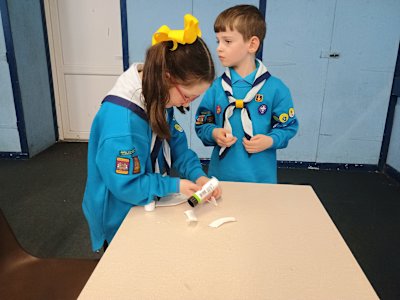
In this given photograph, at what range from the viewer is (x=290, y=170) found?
3.35 metres

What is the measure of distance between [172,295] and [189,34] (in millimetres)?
604

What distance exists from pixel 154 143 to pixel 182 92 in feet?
0.58

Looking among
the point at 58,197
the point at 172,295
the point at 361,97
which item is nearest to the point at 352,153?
the point at 361,97

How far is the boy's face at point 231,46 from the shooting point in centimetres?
131

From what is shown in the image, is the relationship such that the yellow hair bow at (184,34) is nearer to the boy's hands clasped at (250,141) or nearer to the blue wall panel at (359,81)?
the boy's hands clasped at (250,141)

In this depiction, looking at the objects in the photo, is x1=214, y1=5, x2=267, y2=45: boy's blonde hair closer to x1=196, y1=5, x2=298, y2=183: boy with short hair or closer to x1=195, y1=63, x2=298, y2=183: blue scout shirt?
x1=196, y1=5, x2=298, y2=183: boy with short hair

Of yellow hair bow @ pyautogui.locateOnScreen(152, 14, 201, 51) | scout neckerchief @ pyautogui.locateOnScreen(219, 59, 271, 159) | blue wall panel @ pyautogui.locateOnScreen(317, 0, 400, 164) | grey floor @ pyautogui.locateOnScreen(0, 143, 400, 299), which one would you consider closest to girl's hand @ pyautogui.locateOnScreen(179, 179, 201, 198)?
yellow hair bow @ pyautogui.locateOnScreen(152, 14, 201, 51)

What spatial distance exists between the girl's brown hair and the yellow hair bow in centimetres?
2

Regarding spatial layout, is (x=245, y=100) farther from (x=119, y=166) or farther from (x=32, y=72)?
(x=32, y=72)

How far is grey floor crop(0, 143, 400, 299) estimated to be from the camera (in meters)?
1.96

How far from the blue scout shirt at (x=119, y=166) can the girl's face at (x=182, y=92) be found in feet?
0.31

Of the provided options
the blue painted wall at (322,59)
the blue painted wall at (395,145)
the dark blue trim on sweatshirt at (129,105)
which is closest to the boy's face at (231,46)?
the dark blue trim on sweatshirt at (129,105)

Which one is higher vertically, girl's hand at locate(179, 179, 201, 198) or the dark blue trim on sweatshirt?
the dark blue trim on sweatshirt

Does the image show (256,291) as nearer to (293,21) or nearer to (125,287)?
(125,287)
